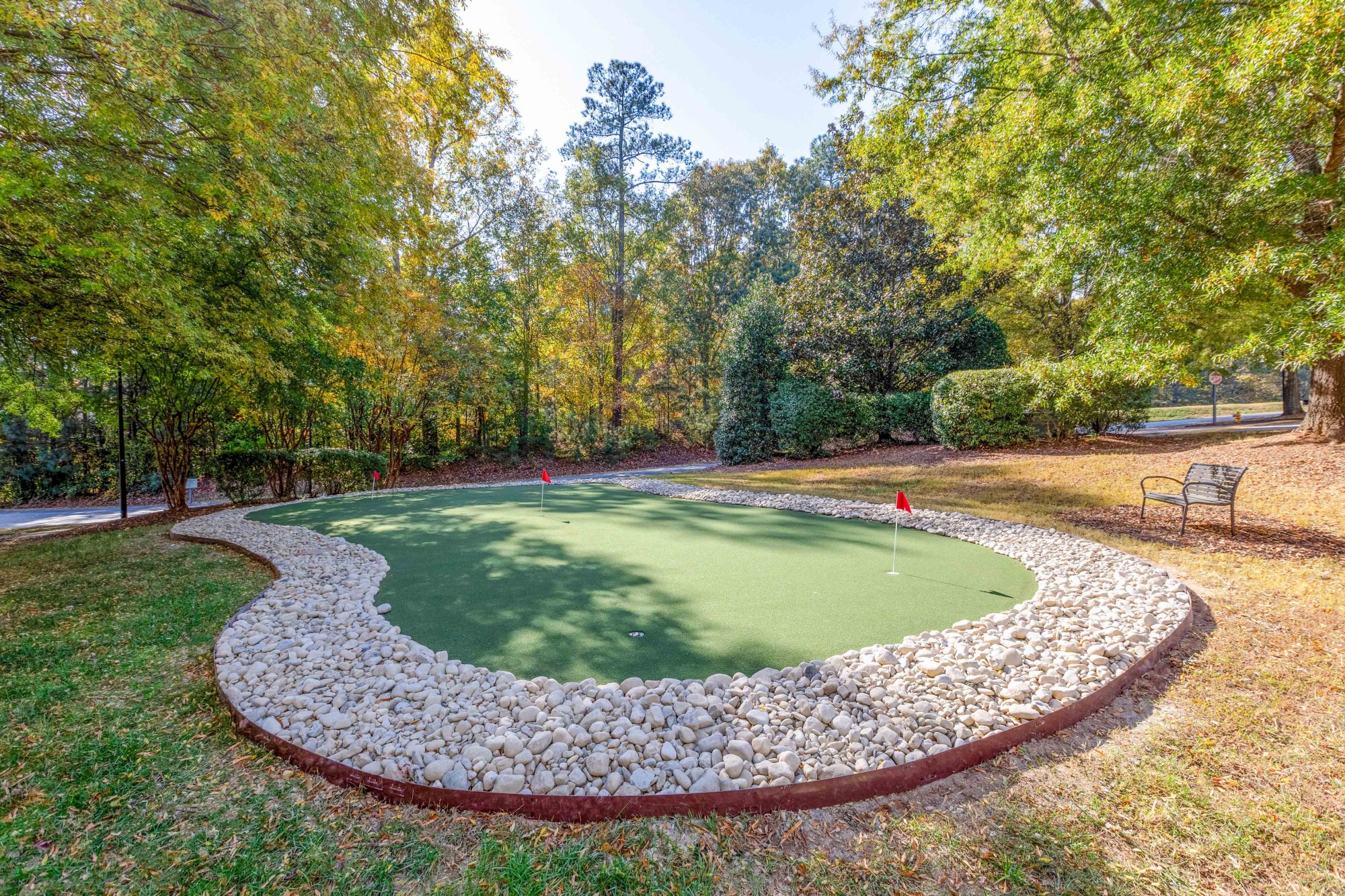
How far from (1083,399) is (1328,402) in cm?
283

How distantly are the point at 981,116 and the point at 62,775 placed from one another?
444 inches

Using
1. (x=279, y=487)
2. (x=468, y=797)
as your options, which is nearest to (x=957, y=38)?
(x=468, y=797)

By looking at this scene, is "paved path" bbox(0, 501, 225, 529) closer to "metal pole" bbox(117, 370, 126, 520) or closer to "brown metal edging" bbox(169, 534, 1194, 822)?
"metal pole" bbox(117, 370, 126, 520)

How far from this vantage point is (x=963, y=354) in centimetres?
1191

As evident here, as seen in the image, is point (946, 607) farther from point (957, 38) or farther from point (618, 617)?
point (957, 38)

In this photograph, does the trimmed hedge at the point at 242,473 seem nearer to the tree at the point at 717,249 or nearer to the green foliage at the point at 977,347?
the tree at the point at 717,249

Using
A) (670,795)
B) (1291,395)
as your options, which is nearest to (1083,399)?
(670,795)

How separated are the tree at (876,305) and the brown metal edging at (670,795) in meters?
11.4

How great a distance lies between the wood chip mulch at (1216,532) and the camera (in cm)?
444

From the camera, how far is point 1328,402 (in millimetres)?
7133

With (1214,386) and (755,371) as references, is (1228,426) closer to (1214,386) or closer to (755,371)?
(1214,386)

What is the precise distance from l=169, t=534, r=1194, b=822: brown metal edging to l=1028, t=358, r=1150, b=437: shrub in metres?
6.62

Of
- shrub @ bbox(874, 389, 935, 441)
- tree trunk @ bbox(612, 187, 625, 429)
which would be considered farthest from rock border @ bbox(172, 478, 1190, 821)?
tree trunk @ bbox(612, 187, 625, 429)

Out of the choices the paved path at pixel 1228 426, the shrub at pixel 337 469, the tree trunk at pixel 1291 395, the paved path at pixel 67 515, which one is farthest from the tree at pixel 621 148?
the tree trunk at pixel 1291 395
